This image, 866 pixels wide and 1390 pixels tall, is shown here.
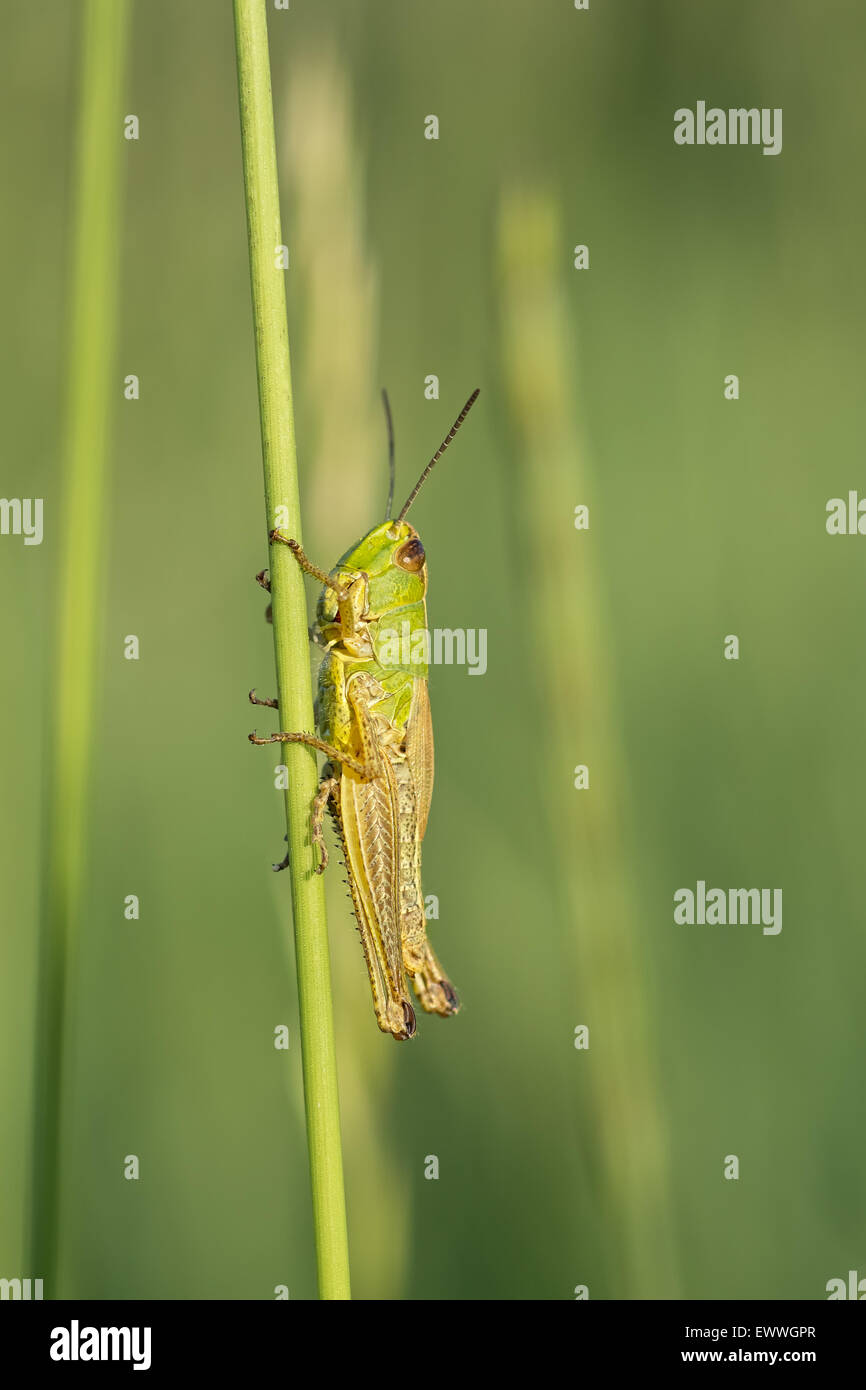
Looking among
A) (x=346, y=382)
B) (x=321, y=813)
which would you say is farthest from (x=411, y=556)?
(x=321, y=813)

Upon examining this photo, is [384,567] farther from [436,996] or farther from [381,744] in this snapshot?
[436,996]

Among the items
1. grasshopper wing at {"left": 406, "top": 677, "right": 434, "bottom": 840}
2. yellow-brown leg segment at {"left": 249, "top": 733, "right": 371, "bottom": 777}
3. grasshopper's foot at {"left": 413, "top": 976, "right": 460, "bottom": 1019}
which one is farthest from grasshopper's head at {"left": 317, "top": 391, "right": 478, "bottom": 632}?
grasshopper's foot at {"left": 413, "top": 976, "right": 460, "bottom": 1019}

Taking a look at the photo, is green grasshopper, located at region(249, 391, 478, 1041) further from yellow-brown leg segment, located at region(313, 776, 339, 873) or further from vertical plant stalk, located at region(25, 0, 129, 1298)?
vertical plant stalk, located at region(25, 0, 129, 1298)

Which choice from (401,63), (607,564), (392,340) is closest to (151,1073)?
(607,564)

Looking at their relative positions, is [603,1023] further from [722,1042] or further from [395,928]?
[722,1042]

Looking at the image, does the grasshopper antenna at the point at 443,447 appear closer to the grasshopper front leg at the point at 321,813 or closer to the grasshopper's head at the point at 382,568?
the grasshopper's head at the point at 382,568
